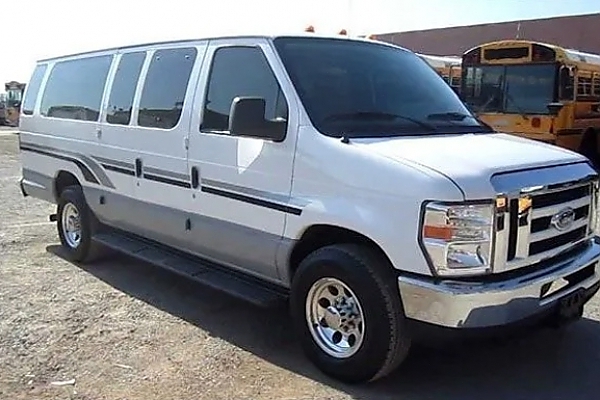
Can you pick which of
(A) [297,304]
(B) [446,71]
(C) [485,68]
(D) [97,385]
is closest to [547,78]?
(C) [485,68]

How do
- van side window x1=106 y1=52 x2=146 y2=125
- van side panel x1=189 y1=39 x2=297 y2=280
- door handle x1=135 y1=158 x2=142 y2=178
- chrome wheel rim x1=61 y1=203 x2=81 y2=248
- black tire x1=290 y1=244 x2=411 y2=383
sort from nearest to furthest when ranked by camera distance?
black tire x1=290 y1=244 x2=411 y2=383 → van side panel x1=189 y1=39 x2=297 y2=280 → door handle x1=135 y1=158 x2=142 y2=178 → van side window x1=106 y1=52 x2=146 y2=125 → chrome wheel rim x1=61 y1=203 x2=81 y2=248

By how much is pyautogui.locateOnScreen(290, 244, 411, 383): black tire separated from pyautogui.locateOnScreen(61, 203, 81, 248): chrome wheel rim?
356cm

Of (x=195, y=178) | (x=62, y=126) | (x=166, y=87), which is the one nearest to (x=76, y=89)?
(x=62, y=126)

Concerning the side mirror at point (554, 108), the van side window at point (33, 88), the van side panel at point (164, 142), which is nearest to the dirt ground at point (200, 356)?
the van side panel at point (164, 142)

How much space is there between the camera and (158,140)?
545 centimetres

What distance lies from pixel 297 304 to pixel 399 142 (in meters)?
1.21

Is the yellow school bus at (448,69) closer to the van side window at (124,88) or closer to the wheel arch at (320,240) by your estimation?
the van side window at (124,88)

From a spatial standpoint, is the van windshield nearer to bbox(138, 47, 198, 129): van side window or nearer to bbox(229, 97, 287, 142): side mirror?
bbox(229, 97, 287, 142): side mirror

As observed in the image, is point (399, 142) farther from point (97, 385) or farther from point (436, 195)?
point (97, 385)

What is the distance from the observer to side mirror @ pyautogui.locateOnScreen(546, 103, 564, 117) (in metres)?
12.9

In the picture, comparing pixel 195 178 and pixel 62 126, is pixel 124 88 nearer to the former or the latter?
pixel 62 126

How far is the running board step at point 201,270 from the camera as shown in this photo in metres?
4.67

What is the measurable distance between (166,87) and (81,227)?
2093 millimetres

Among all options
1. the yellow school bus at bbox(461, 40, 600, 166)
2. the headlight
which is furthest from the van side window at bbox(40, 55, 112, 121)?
the yellow school bus at bbox(461, 40, 600, 166)
